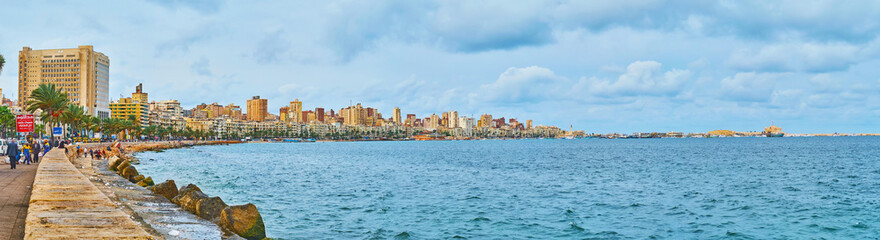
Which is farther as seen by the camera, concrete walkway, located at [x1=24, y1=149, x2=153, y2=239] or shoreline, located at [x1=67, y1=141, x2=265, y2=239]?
shoreline, located at [x1=67, y1=141, x2=265, y2=239]

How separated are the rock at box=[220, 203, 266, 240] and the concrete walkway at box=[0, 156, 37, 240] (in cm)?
425

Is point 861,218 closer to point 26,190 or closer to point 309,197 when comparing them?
point 309,197

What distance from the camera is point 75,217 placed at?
1020 centimetres

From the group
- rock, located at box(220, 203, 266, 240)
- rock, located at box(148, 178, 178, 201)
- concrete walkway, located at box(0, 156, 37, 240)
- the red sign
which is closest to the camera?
concrete walkway, located at box(0, 156, 37, 240)

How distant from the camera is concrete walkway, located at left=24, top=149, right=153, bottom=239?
861 centimetres

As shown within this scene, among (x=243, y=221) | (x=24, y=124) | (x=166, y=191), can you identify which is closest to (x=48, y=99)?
(x=24, y=124)

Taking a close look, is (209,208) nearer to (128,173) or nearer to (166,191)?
(166,191)

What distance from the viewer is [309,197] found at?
31.2 m

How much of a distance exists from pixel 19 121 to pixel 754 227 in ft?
121

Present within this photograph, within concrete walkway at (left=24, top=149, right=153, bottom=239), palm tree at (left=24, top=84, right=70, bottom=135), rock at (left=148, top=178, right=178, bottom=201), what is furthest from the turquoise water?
palm tree at (left=24, top=84, right=70, bottom=135)

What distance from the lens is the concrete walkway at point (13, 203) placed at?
36.9ft

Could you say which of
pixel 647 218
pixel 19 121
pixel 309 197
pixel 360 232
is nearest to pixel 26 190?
pixel 360 232

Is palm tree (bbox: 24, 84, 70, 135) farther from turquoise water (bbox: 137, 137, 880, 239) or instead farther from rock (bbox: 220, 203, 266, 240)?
rock (bbox: 220, 203, 266, 240)

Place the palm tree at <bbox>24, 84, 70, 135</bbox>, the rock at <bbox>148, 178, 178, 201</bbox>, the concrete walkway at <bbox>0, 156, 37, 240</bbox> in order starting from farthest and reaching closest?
the palm tree at <bbox>24, 84, 70, 135</bbox> < the rock at <bbox>148, 178, 178, 201</bbox> < the concrete walkway at <bbox>0, 156, 37, 240</bbox>
